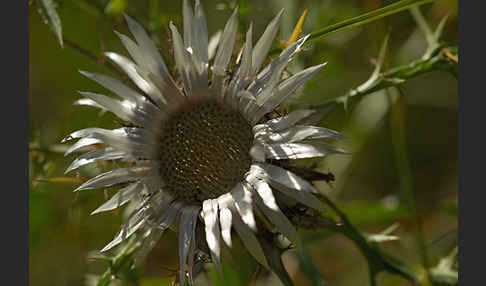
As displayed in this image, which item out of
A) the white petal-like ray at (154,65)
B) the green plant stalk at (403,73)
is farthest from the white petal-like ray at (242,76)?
the green plant stalk at (403,73)

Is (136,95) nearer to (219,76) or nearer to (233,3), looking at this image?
(219,76)

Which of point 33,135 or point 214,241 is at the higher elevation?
point 33,135

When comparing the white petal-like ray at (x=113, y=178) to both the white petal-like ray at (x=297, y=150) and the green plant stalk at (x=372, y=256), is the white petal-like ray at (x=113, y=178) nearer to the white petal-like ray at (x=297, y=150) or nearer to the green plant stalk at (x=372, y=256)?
the white petal-like ray at (x=297, y=150)

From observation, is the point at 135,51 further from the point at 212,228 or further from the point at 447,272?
the point at 447,272

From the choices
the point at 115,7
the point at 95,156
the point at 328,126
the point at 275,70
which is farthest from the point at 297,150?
the point at 328,126

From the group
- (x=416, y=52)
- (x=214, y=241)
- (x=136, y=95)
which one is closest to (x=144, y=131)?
(x=136, y=95)
